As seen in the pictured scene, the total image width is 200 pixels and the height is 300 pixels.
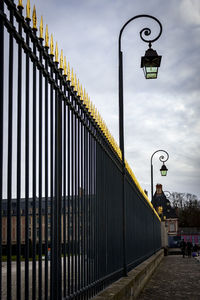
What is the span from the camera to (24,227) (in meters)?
3.29

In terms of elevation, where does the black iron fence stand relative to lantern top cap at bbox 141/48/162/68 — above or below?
below

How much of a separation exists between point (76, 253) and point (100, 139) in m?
2.17

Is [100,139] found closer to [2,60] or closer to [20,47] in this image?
[20,47]

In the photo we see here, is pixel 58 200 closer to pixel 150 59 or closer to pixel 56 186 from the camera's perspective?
pixel 56 186

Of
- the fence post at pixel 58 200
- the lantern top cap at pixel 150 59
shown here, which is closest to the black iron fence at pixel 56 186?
the fence post at pixel 58 200

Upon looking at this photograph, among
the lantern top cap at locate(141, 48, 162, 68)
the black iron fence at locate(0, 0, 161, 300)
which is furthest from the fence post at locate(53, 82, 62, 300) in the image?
the lantern top cap at locate(141, 48, 162, 68)

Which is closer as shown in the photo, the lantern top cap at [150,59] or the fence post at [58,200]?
the fence post at [58,200]

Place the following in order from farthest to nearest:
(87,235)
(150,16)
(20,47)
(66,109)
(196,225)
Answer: (196,225)
(150,16)
(87,235)
(66,109)
(20,47)

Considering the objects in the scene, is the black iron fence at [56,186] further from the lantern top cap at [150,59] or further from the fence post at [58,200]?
the lantern top cap at [150,59]

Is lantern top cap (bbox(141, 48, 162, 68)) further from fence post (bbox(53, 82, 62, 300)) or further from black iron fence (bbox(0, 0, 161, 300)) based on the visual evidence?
fence post (bbox(53, 82, 62, 300))

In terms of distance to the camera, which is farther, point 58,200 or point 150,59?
point 150,59

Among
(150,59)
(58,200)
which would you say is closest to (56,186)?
(58,200)

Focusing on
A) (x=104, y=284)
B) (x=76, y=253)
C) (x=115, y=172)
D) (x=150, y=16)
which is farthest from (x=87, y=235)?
(x=150, y=16)

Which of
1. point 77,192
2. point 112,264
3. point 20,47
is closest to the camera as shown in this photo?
point 20,47
